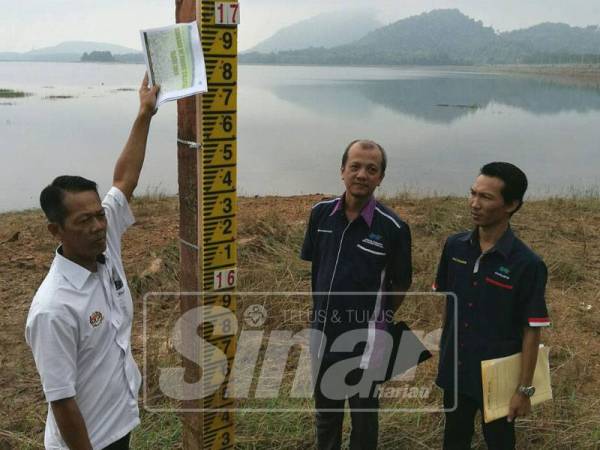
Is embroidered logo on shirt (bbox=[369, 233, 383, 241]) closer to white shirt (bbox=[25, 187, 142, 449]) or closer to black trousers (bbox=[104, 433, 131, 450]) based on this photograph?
white shirt (bbox=[25, 187, 142, 449])

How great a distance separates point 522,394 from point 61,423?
1.98m

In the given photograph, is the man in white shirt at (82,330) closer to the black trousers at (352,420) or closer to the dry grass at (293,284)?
the black trousers at (352,420)

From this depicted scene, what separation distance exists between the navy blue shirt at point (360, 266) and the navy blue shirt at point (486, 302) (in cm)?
27

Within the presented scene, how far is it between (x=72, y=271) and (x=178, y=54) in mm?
956

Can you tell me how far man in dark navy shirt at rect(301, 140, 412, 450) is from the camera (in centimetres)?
273

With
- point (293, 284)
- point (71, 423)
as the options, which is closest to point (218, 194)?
point (71, 423)

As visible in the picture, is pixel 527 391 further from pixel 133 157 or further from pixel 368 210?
pixel 133 157

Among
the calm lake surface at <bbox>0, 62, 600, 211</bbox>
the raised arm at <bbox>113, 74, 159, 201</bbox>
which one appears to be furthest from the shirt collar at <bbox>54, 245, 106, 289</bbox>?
the calm lake surface at <bbox>0, 62, 600, 211</bbox>

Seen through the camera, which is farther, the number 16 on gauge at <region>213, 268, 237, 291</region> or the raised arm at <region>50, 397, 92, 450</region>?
the number 16 on gauge at <region>213, 268, 237, 291</region>

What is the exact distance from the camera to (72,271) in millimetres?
1922

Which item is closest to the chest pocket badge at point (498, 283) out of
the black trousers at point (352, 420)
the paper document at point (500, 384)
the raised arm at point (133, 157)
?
the paper document at point (500, 384)

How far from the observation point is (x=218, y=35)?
7.49 feet

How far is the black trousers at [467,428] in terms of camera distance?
2.64m

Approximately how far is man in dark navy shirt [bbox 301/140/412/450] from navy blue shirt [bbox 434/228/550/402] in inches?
10.8
